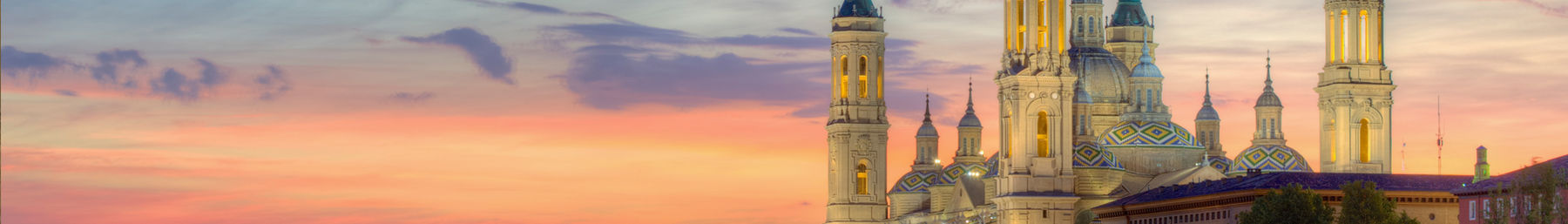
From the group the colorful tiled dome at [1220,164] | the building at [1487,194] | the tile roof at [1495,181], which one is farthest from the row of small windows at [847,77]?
the tile roof at [1495,181]

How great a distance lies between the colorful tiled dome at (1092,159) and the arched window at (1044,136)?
31.3ft

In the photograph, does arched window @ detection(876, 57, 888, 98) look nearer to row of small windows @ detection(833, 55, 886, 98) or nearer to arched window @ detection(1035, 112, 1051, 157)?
row of small windows @ detection(833, 55, 886, 98)

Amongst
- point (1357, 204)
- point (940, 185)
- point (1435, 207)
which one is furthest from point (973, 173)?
point (1357, 204)

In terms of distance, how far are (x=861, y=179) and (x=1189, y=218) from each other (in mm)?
38928

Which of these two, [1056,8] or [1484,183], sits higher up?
[1056,8]

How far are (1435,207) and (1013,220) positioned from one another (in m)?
19.1

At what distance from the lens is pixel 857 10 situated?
461ft

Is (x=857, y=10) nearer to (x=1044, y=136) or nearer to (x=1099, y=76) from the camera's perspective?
(x=1099, y=76)

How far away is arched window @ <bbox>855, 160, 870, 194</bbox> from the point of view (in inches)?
5610

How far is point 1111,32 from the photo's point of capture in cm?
15488

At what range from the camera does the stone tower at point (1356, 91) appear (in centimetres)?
10606

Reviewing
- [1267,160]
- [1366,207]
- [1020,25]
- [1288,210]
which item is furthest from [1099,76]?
[1366,207]

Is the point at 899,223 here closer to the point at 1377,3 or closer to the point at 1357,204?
the point at 1377,3

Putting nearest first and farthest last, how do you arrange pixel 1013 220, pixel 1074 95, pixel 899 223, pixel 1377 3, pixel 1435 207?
pixel 1435 207 < pixel 1377 3 < pixel 1013 220 < pixel 1074 95 < pixel 899 223
